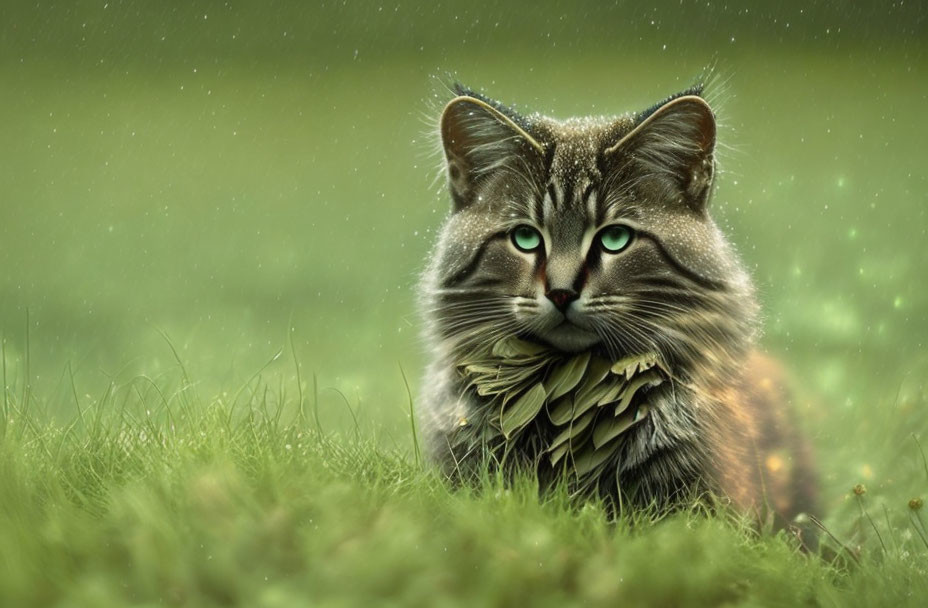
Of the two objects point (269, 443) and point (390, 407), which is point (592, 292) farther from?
point (390, 407)

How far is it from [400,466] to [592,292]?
0.57m

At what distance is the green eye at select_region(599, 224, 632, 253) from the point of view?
1991 millimetres

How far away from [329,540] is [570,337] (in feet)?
2.00

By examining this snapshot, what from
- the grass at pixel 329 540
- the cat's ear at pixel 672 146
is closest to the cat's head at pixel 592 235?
the cat's ear at pixel 672 146

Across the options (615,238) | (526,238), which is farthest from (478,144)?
(615,238)

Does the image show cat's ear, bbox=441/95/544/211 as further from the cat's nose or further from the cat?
the cat's nose

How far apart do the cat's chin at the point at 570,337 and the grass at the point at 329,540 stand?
28cm

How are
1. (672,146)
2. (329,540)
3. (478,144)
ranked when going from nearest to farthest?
(329,540)
(672,146)
(478,144)

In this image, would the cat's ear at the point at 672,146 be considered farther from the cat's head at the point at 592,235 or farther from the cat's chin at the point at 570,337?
the cat's chin at the point at 570,337

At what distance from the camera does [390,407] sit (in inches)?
107

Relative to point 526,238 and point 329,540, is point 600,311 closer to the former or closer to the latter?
point 526,238

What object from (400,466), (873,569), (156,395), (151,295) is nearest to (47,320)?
(151,295)

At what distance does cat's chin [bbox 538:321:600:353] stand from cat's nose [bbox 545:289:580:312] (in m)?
0.05

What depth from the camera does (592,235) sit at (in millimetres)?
1978
